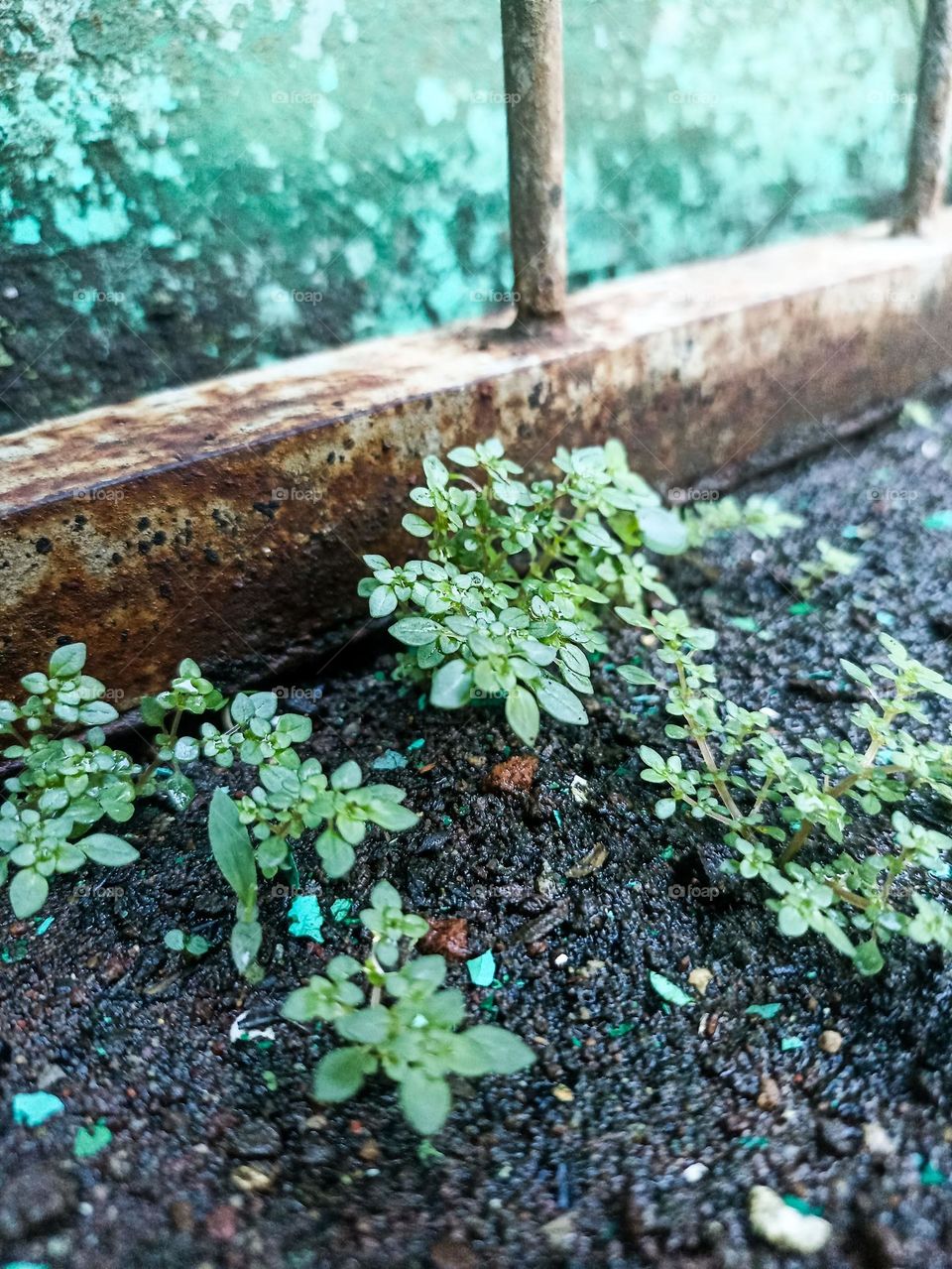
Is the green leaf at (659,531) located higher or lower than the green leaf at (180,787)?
higher

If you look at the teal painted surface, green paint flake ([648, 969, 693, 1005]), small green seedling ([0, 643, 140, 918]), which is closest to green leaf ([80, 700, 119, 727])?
small green seedling ([0, 643, 140, 918])

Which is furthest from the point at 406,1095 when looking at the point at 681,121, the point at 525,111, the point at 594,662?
the point at 681,121

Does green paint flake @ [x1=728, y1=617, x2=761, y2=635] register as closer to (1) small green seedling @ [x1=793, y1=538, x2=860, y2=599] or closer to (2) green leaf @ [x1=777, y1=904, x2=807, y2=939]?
(1) small green seedling @ [x1=793, y1=538, x2=860, y2=599]

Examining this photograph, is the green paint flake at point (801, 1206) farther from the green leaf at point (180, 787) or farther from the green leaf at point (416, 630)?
the green leaf at point (180, 787)

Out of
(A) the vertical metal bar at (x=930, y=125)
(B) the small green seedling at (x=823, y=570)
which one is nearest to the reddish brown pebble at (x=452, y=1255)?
(B) the small green seedling at (x=823, y=570)

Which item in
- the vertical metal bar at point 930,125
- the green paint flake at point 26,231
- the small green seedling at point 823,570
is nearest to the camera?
the green paint flake at point 26,231

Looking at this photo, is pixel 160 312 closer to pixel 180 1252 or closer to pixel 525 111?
pixel 525 111
